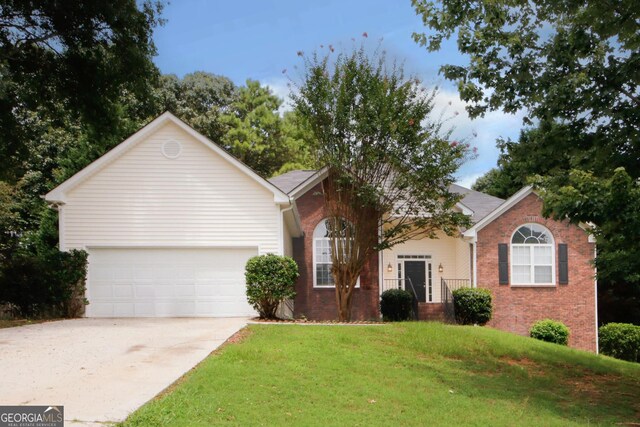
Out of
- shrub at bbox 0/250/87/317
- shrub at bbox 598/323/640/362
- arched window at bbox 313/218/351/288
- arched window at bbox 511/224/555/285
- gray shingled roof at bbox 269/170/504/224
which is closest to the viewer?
shrub at bbox 0/250/87/317

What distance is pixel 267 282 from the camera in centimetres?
1527

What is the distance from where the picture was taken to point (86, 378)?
7.94 metres

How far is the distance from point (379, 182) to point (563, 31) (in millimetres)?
7283

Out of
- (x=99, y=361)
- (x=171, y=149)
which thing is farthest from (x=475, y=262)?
(x=99, y=361)

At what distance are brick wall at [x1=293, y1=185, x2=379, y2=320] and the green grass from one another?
721cm

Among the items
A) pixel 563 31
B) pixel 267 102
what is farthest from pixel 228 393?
pixel 267 102

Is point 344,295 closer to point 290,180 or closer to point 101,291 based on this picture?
point 101,291

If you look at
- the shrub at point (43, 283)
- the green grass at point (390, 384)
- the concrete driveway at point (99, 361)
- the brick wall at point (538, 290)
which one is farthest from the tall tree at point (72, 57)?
the brick wall at point (538, 290)

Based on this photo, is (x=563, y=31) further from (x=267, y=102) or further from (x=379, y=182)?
(x=267, y=102)

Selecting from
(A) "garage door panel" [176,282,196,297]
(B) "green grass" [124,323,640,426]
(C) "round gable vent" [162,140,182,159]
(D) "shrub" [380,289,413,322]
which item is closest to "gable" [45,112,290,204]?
(C) "round gable vent" [162,140,182,159]

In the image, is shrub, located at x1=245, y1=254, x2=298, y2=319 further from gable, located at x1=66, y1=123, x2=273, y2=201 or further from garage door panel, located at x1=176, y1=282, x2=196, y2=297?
gable, located at x1=66, y1=123, x2=273, y2=201

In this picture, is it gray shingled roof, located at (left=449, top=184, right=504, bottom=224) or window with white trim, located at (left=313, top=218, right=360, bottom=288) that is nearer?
window with white trim, located at (left=313, top=218, right=360, bottom=288)

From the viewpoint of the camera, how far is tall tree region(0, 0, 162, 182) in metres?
16.5

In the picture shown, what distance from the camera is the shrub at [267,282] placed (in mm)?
15297
